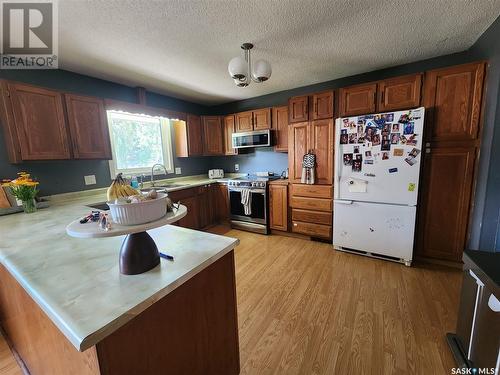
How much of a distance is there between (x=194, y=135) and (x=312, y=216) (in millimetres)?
2453

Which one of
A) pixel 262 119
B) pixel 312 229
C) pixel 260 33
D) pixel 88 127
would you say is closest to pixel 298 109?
pixel 262 119

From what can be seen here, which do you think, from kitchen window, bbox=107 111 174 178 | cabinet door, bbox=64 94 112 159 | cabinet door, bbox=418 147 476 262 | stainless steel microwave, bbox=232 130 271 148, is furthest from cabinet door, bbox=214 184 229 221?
cabinet door, bbox=418 147 476 262

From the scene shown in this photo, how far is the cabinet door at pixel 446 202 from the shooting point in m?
2.15

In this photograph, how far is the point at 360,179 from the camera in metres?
2.46

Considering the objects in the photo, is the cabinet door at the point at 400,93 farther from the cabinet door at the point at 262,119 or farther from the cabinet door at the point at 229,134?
the cabinet door at the point at 229,134

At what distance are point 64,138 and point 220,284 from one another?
2.31 metres

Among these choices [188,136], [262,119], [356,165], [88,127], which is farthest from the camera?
[188,136]

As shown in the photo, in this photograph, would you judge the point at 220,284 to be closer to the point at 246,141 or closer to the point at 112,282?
the point at 112,282

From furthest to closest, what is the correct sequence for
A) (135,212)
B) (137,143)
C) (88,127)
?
(137,143) < (88,127) < (135,212)

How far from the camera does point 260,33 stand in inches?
72.5

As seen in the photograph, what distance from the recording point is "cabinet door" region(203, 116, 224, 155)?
395cm

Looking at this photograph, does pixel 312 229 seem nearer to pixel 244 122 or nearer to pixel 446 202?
pixel 446 202

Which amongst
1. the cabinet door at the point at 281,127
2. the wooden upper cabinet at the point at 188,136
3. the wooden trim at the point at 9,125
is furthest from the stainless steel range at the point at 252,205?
the wooden trim at the point at 9,125

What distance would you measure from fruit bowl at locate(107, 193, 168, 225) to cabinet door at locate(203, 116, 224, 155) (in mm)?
3319
